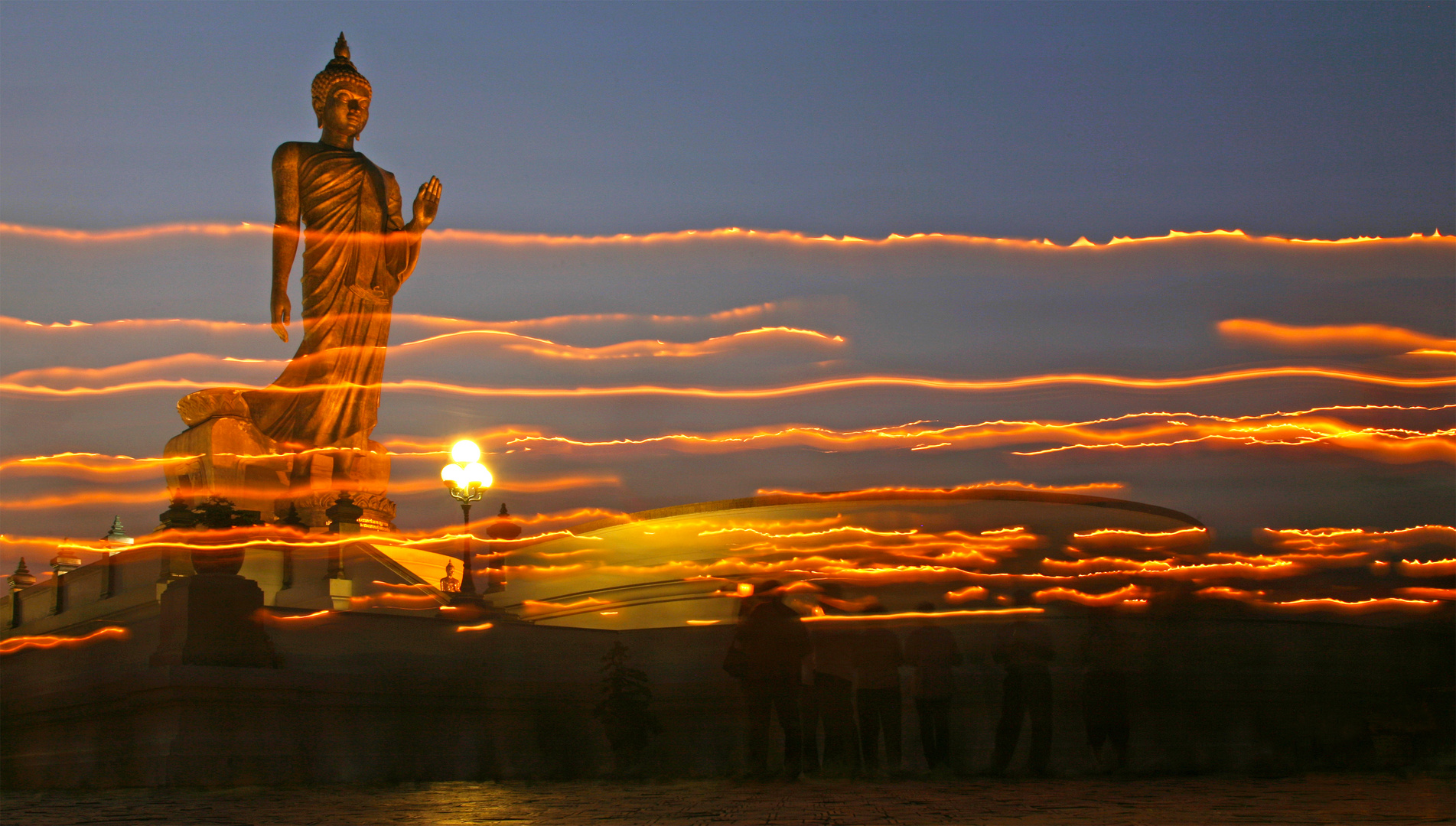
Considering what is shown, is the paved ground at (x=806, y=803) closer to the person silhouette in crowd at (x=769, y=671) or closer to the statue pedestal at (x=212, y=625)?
the person silhouette in crowd at (x=769, y=671)

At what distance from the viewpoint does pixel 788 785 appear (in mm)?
8453

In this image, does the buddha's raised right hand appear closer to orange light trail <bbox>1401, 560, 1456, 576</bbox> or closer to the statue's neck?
the statue's neck

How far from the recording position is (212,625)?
9.88 metres

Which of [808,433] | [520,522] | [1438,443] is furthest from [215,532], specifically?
[1438,443]

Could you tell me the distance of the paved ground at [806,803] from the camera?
6.41m

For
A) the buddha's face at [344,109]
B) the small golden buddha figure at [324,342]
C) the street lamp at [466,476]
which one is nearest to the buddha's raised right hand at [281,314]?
the small golden buddha figure at [324,342]

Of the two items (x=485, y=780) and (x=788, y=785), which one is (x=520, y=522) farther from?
(x=788, y=785)

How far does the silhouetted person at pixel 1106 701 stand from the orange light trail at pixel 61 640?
7921 millimetres

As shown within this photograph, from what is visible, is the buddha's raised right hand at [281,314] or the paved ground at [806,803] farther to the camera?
the buddha's raised right hand at [281,314]

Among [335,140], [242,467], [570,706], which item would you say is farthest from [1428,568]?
[335,140]

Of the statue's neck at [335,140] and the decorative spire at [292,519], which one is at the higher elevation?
the statue's neck at [335,140]

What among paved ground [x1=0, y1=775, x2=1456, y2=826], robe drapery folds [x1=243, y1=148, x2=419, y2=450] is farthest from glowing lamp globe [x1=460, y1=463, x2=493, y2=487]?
paved ground [x1=0, y1=775, x2=1456, y2=826]

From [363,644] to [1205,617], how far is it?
24.1 ft

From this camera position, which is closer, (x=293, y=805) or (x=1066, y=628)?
(x=293, y=805)
